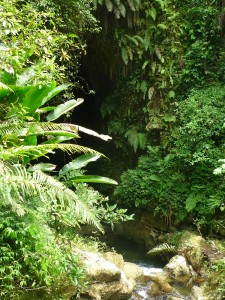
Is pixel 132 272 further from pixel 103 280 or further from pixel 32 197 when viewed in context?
pixel 32 197

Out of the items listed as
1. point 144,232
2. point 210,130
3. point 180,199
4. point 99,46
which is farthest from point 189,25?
point 144,232

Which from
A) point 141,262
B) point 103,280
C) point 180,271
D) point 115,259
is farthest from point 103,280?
point 141,262

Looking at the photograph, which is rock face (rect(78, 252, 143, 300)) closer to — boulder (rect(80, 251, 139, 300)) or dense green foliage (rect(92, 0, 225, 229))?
boulder (rect(80, 251, 139, 300))

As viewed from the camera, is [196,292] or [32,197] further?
[196,292]

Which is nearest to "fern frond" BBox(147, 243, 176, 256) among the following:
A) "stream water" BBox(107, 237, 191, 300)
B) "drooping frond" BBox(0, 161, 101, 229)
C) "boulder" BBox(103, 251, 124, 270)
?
"stream water" BBox(107, 237, 191, 300)

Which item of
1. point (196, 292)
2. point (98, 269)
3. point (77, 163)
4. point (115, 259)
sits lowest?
point (196, 292)

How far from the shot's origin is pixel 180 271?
18.5ft

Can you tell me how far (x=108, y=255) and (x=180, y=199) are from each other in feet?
8.79

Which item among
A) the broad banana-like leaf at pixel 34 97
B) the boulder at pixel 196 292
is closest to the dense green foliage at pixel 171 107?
the boulder at pixel 196 292

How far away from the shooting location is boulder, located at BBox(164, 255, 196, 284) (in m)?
5.57

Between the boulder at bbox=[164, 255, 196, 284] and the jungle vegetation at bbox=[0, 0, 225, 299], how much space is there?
1.13 metres

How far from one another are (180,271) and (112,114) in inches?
188

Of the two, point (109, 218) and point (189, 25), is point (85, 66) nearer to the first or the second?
point (189, 25)

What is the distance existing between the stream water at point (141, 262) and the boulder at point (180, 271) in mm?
255
